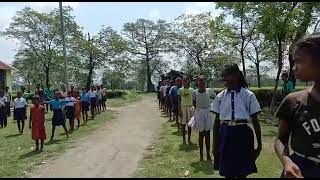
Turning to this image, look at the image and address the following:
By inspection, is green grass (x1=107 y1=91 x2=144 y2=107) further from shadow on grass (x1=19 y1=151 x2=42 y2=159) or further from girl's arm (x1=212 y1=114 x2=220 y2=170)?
girl's arm (x1=212 y1=114 x2=220 y2=170)

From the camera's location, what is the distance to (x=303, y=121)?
3.02 meters

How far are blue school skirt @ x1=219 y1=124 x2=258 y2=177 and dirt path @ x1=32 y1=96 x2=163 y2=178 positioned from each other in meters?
4.20

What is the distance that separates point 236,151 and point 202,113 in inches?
190

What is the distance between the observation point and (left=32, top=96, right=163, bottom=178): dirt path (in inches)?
377

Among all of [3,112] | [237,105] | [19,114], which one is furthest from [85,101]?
[237,105]

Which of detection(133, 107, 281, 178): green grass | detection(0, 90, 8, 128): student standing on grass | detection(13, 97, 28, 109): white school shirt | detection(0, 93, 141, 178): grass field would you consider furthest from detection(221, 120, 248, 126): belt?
detection(0, 90, 8, 128): student standing on grass

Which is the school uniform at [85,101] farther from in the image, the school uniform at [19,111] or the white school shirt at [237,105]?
the white school shirt at [237,105]

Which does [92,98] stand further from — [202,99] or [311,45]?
[311,45]

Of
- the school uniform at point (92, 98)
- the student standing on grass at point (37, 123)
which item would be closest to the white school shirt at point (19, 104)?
the school uniform at point (92, 98)

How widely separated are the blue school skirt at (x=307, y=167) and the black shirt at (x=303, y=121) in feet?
0.14

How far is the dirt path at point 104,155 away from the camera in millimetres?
9574

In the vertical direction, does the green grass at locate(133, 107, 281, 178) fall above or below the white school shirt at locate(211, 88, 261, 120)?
below

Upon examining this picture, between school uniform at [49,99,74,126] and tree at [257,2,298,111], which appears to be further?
tree at [257,2,298,111]

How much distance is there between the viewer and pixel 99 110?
26.1 meters
